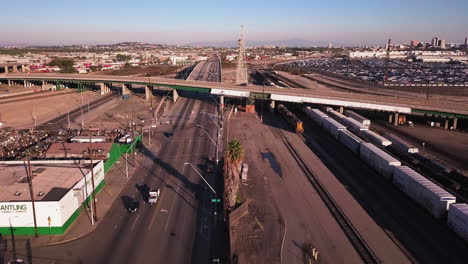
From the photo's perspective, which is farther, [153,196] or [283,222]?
[153,196]

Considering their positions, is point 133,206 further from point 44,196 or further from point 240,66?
point 240,66

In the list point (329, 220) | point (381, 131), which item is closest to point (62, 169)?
point (329, 220)

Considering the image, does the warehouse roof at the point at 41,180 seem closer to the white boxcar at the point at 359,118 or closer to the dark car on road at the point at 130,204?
the dark car on road at the point at 130,204

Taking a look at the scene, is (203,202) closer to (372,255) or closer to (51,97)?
(372,255)

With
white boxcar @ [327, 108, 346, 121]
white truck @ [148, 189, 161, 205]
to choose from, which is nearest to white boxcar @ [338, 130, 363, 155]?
white boxcar @ [327, 108, 346, 121]

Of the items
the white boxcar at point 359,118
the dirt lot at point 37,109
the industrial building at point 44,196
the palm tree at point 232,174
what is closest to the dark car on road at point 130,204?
the industrial building at point 44,196

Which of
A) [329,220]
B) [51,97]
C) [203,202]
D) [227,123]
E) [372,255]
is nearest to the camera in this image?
[372,255]

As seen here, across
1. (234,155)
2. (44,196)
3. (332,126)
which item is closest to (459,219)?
(234,155)
